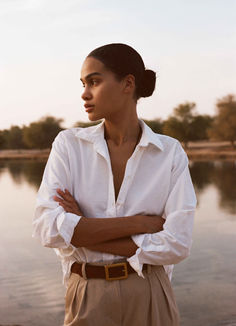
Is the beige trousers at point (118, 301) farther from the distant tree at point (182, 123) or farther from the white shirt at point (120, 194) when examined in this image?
the distant tree at point (182, 123)

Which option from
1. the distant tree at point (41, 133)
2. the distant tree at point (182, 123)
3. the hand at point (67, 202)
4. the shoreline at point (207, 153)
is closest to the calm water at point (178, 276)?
the hand at point (67, 202)

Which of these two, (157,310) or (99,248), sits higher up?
(99,248)

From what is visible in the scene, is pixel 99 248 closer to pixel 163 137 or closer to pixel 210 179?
pixel 163 137

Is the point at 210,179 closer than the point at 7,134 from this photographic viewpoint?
Yes

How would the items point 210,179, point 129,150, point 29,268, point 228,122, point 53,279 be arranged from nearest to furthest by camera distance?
point 129,150
point 53,279
point 29,268
point 210,179
point 228,122

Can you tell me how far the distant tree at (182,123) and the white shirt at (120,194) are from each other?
8569cm

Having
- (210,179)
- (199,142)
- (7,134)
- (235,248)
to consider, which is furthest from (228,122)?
(7,134)

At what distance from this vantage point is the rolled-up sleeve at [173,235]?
215 cm

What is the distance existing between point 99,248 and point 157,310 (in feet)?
1.23

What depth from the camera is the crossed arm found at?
2.14 metres

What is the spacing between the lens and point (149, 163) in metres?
2.28

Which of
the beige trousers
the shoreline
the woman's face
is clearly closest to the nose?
the woman's face

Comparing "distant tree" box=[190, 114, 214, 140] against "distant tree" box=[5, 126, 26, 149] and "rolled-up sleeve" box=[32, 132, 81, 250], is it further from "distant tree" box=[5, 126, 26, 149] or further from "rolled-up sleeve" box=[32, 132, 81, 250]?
"rolled-up sleeve" box=[32, 132, 81, 250]

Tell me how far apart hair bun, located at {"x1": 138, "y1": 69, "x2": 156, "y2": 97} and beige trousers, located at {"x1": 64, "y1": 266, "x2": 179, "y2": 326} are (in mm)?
812
